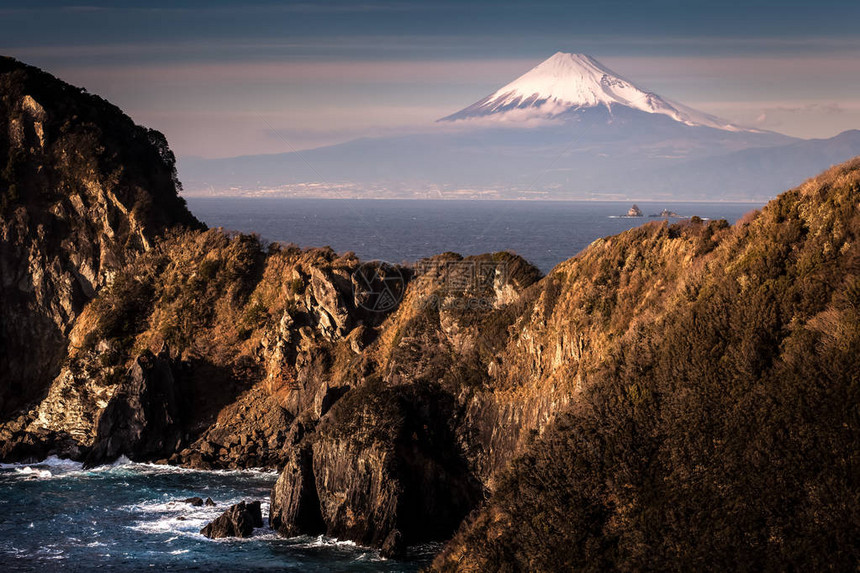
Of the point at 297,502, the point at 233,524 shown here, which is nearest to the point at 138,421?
the point at 233,524

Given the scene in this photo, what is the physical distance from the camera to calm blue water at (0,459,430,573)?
144ft

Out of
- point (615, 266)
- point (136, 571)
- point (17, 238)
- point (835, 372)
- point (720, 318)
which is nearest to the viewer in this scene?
point (835, 372)

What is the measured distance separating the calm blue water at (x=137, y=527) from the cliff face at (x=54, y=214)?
13.2 metres

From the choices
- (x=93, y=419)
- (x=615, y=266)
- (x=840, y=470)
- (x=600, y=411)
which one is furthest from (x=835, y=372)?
(x=93, y=419)

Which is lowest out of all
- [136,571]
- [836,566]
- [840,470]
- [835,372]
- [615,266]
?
[136,571]

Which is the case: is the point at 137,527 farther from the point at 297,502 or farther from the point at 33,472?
the point at 33,472

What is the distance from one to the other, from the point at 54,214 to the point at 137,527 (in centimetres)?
3444

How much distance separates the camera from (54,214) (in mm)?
73562

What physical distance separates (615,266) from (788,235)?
11843mm

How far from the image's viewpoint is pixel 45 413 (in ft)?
214

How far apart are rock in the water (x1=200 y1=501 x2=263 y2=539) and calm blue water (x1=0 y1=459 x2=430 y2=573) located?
472 millimetres

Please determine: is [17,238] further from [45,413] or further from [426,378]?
[426,378]

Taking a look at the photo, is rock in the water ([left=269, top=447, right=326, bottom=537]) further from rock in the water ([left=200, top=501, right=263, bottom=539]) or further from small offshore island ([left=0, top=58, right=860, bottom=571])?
rock in the water ([left=200, top=501, right=263, bottom=539])

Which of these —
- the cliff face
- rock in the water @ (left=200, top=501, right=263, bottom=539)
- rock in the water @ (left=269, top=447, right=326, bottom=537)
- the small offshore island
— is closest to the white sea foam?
the small offshore island
